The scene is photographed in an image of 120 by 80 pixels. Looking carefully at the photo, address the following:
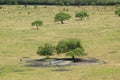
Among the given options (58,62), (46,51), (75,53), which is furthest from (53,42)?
(58,62)

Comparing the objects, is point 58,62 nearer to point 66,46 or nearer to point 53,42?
point 66,46

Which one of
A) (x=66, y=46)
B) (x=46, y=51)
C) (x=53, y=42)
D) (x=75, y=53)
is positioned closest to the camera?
(x=75, y=53)

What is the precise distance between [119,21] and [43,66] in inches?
2464

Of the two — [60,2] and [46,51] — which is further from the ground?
[46,51]

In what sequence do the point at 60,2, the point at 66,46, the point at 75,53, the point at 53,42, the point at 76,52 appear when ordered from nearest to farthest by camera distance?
1. the point at 75,53
2. the point at 76,52
3. the point at 66,46
4. the point at 53,42
5. the point at 60,2

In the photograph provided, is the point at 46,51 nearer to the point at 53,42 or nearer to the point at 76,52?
the point at 76,52

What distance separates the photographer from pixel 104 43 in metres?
84.1

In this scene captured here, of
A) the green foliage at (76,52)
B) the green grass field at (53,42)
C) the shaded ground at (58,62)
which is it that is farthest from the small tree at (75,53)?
the green grass field at (53,42)

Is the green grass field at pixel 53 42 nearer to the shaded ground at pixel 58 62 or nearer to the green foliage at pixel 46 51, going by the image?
the green foliage at pixel 46 51

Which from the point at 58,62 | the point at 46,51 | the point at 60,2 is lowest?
the point at 60,2

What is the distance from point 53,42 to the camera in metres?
86.5

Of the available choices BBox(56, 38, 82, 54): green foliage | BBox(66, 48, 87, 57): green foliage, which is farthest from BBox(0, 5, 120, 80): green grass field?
BBox(66, 48, 87, 57): green foliage

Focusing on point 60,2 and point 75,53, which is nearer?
point 75,53

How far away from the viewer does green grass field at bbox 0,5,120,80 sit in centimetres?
5503
